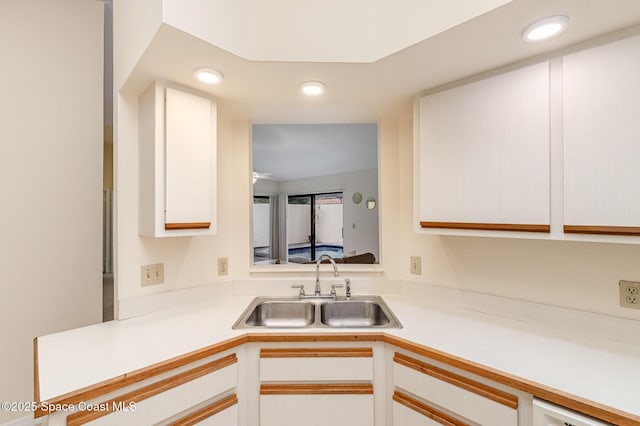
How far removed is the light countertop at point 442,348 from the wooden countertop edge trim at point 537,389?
2 centimetres

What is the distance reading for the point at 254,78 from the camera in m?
1.41

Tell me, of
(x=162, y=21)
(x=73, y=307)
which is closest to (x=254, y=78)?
(x=162, y=21)

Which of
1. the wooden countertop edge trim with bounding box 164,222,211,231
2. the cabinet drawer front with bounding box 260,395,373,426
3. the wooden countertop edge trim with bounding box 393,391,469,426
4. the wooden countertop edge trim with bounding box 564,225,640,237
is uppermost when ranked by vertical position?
the wooden countertop edge trim with bounding box 164,222,211,231

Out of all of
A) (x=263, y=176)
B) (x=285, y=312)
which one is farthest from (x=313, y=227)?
(x=285, y=312)

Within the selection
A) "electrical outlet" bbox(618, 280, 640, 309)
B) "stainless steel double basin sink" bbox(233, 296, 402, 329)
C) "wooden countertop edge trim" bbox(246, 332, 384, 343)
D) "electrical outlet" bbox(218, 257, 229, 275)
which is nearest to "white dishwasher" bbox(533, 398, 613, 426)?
"wooden countertop edge trim" bbox(246, 332, 384, 343)

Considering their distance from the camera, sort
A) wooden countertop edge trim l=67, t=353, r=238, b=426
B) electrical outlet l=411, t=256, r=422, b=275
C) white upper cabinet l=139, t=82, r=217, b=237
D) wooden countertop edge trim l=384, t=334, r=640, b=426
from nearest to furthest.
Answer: wooden countertop edge trim l=384, t=334, r=640, b=426, wooden countertop edge trim l=67, t=353, r=238, b=426, white upper cabinet l=139, t=82, r=217, b=237, electrical outlet l=411, t=256, r=422, b=275

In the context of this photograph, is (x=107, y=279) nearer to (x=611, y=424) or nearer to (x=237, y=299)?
(x=237, y=299)

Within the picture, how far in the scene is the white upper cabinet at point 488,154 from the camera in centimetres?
118

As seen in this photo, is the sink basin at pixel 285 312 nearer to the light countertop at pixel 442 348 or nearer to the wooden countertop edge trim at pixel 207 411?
the light countertop at pixel 442 348

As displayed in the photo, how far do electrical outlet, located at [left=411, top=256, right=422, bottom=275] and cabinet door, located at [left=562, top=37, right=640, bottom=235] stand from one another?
83 centimetres

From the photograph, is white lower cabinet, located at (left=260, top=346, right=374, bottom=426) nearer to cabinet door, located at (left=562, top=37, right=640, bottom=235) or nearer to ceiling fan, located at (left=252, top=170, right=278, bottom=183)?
cabinet door, located at (left=562, top=37, right=640, bottom=235)

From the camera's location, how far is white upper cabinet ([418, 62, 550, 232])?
1176 millimetres

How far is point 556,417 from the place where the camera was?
84 cm

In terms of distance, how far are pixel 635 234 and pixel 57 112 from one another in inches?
119
